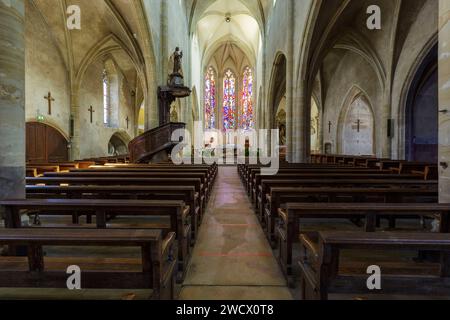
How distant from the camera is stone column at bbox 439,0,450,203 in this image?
2.96 meters

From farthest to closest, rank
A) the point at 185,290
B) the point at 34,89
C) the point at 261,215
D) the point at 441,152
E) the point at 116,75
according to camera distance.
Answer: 1. the point at 116,75
2. the point at 34,89
3. the point at 261,215
4. the point at 441,152
5. the point at 185,290

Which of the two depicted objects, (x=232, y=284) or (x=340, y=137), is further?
(x=340, y=137)

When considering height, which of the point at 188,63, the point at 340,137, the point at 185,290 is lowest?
the point at 185,290

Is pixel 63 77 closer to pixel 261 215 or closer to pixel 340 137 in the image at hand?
pixel 261 215

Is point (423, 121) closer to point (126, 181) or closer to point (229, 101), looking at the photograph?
point (126, 181)

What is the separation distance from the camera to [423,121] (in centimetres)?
1280

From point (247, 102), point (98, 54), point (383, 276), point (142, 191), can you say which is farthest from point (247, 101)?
point (383, 276)

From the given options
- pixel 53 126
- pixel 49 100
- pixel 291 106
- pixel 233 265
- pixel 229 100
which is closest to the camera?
pixel 233 265

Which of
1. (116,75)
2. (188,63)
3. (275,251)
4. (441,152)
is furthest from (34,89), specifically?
(441,152)

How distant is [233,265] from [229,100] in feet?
110

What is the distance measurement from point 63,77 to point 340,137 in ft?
60.8

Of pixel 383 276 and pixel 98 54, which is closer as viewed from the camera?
pixel 383 276

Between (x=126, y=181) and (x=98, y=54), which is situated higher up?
(x=98, y=54)
